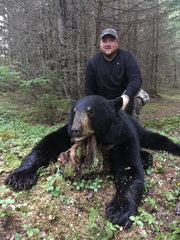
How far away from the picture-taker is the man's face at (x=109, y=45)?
3.92 meters

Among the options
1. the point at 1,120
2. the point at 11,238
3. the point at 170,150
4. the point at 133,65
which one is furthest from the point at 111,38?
the point at 1,120

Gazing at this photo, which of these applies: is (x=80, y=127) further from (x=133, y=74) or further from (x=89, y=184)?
(x=133, y=74)

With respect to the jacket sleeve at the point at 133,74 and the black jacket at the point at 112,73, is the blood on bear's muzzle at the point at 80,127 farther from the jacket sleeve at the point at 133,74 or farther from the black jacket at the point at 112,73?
the black jacket at the point at 112,73

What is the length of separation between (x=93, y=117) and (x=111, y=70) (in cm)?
217

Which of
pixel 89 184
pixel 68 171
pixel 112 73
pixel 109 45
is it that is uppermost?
pixel 109 45

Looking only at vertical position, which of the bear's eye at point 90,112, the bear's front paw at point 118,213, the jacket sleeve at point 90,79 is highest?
the jacket sleeve at point 90,79

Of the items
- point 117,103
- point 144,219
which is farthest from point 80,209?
point 117,103

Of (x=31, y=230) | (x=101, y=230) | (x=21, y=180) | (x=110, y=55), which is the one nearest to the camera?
(x=31, y=230)

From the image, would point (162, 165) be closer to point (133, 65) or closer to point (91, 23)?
point (133, 65)

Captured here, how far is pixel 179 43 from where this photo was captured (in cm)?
2811

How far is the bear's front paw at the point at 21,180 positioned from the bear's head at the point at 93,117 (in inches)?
32.1

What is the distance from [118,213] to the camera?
203 centimetres

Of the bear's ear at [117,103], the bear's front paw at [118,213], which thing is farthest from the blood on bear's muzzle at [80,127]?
the bear's front paw at [118,213]

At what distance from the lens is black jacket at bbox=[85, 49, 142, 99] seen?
4034 millimetres
